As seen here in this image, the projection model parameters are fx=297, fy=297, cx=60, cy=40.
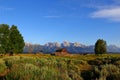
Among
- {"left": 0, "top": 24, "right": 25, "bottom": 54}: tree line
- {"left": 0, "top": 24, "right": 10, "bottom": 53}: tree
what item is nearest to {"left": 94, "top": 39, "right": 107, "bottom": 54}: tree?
{"left": 0, "top": 24, "right": 25, "bottom": 54}: tree line

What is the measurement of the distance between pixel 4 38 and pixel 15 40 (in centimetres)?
393

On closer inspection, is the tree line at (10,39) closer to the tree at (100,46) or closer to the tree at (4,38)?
the tree at (4,38)

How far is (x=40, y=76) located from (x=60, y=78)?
3.73 ft

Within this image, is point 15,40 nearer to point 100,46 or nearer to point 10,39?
point 10,39

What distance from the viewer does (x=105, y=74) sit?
21.3 m

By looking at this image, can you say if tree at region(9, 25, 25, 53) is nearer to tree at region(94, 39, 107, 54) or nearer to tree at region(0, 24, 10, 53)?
tree at region(0, 24, 10, 53)

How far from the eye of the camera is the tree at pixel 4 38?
94.4 metres

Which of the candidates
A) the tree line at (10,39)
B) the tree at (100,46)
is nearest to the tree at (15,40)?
the tree line at (10,39)

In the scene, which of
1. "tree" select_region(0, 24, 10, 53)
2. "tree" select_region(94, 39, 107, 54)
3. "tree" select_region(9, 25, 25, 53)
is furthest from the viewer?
"tree" select_region(94, 39, 107, 54)

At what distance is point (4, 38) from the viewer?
9431 cm

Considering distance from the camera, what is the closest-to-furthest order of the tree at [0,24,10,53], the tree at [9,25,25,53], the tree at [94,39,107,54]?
1. the tree at [0,24,10,53]
2. the tree at [9,25,25,53]
3. the tree at [94,39,107,54]

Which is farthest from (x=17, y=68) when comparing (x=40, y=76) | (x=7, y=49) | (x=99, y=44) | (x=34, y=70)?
(x=99, y=44)

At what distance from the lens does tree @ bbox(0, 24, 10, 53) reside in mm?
94375

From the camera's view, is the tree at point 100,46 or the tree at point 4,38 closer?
the tree at point 4,38
